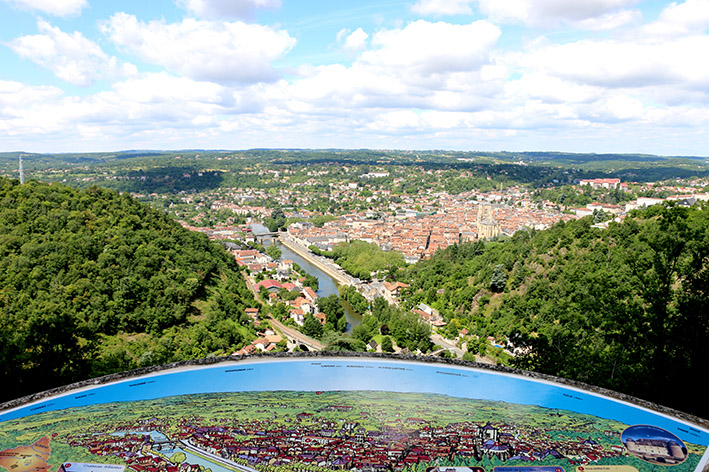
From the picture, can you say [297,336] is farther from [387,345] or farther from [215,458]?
[215,458]

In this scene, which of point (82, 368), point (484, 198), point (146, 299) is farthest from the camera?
point (484, 198)

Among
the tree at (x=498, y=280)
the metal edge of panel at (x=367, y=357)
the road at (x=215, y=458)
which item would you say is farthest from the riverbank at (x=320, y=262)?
the road at (x=215, y=458)

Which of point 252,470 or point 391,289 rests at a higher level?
point 252,470

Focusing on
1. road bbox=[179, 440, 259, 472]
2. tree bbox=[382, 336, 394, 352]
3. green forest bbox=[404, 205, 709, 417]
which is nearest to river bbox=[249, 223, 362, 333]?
tree bbox=[382, 336, 394, 352]

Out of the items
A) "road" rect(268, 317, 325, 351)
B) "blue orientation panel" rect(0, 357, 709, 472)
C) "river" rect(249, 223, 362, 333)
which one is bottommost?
"river" rect(249, 223, 362, 333)

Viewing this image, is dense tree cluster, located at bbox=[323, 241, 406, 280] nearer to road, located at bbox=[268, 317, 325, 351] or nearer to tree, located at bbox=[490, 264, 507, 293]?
tree, located at bbox=[490, 264, 507, 293]

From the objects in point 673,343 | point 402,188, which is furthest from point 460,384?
point 402,188

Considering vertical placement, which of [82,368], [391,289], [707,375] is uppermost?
[707,375]

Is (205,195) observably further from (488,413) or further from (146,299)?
(488,413)
